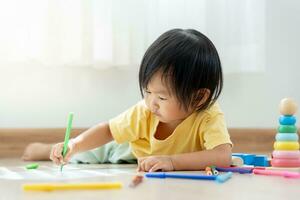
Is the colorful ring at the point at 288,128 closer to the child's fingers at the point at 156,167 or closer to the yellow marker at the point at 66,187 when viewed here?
the child's fingers at the point at 156,167

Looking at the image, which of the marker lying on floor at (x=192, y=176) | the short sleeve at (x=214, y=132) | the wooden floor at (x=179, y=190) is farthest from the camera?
the short sleeve at (x=214, y=132)

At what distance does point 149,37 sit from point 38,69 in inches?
14.8

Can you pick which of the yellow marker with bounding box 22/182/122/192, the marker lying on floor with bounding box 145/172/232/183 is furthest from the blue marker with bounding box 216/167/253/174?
the yellow marker with bounding box 22/182/122/192

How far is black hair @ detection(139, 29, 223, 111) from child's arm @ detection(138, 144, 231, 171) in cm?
11

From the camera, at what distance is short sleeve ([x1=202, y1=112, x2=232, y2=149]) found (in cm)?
129

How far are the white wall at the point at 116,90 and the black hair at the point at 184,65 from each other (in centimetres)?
74

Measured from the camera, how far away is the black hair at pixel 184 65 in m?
1.25

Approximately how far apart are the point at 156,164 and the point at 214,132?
168 mm

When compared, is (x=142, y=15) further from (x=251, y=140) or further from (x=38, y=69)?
(x=251, y=140)

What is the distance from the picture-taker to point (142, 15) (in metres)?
1.99

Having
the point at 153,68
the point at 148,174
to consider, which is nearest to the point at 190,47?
the point at 153,68

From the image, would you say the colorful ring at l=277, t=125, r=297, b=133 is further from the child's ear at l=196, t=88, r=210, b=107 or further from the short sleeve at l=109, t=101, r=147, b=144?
the short sleeve at l=109, t=101, r=147, b=144

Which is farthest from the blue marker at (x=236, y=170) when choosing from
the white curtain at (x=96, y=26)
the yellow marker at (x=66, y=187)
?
the white curtain at (x=96, y=26)

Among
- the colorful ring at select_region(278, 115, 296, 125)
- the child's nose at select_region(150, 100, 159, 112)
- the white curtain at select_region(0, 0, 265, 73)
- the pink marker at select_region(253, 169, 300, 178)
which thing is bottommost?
the pink marker at select_region(253, 169, 300, 178)
